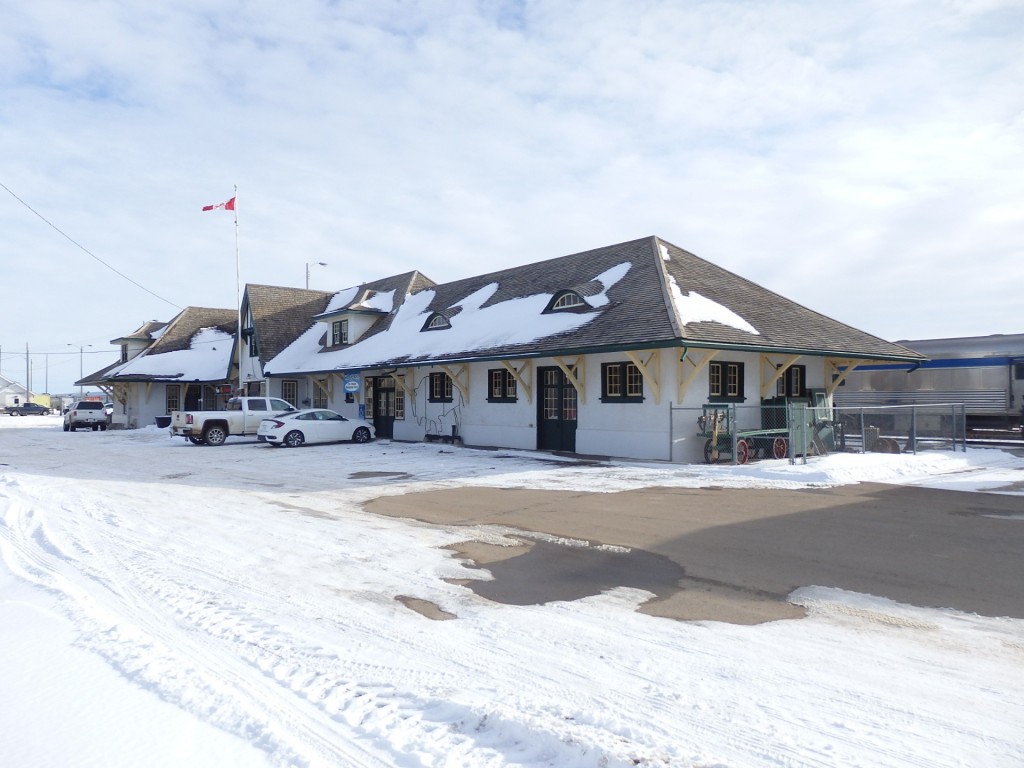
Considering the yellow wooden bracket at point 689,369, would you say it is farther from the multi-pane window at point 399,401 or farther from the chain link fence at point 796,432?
the multi-pane window at point 399,401

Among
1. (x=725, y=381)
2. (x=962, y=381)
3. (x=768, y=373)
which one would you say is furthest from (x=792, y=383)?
(x=962, y=381)

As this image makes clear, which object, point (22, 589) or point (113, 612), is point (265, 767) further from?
point (22, 589)

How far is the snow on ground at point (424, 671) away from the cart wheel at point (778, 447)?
12.8 metres

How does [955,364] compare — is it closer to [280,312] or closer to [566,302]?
[566,302]

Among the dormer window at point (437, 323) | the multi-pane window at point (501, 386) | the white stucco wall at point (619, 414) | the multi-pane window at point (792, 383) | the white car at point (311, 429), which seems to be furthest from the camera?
the dormer window at point (437, 323)

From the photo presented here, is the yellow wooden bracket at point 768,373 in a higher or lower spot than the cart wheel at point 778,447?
higher

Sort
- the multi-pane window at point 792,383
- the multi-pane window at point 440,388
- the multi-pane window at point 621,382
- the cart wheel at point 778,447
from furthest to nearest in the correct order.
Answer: the multi-pane window at point 440,388
the multi-pane window at point 792,383
the multi-pane window at point 621,382
the cart wheel at point 778,447

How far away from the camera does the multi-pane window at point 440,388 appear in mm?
26908

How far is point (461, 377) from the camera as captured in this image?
84.6 ft

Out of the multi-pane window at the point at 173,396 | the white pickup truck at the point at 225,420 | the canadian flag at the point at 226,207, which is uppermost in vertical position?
the canadian flag at the point at 226,207

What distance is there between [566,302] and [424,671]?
19.2 metres

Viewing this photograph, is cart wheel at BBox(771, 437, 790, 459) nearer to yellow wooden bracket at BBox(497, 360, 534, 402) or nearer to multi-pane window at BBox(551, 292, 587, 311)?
multi-pane window at BBox(551, 292, 587, 311)

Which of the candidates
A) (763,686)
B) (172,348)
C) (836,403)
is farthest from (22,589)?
(172,348)

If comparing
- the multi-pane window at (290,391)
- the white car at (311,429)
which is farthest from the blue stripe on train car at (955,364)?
the multi-pane window at (290,391)
